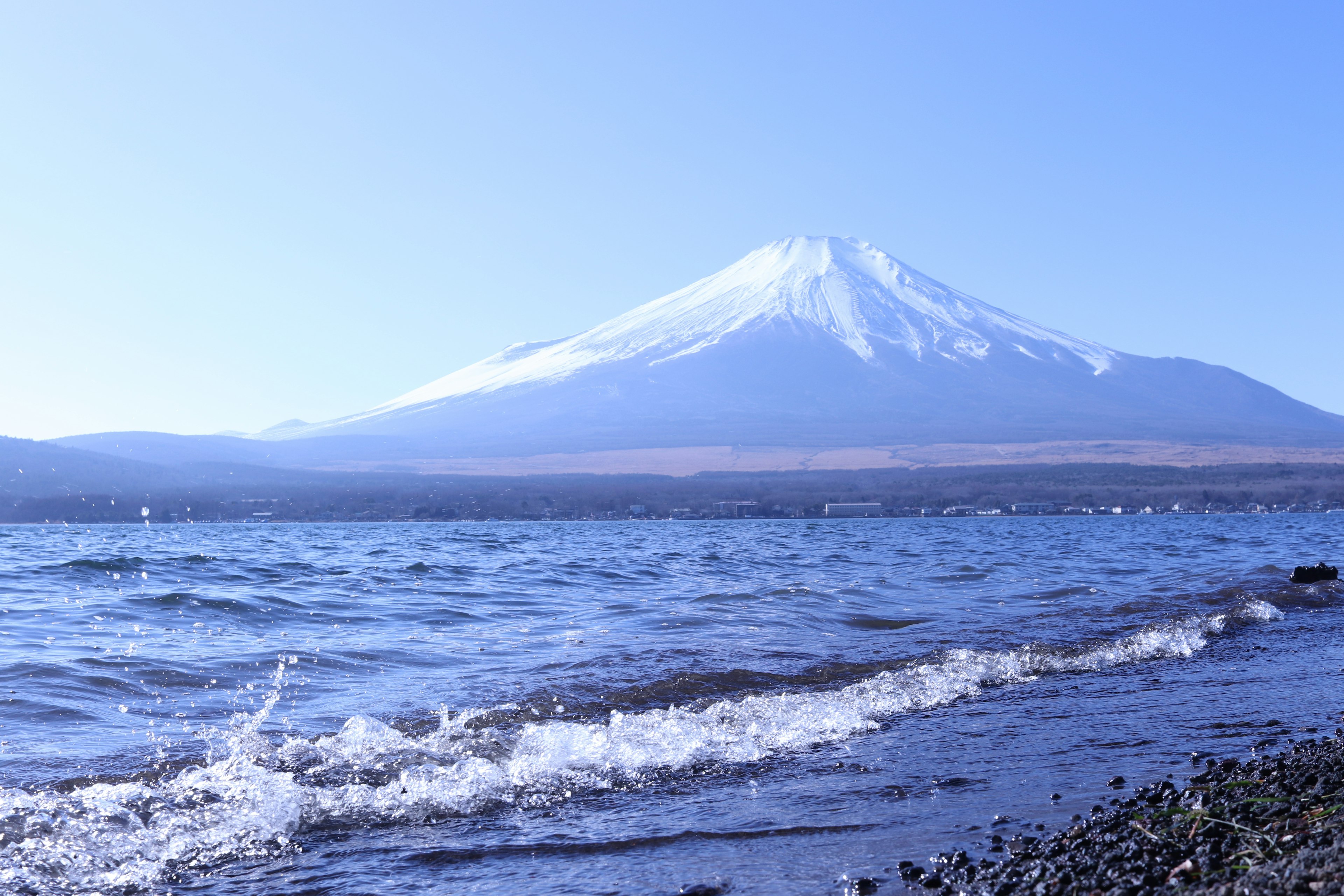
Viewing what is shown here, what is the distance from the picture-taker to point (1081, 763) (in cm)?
690

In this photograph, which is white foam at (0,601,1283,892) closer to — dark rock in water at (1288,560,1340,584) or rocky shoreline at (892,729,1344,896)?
rocky shoreline at (892,729,1344,896)

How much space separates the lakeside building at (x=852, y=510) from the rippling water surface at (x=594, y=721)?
8282cm

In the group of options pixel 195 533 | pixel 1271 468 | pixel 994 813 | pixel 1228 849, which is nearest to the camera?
pixel 1228 849

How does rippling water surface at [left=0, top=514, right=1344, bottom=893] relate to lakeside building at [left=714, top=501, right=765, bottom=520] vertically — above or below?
above

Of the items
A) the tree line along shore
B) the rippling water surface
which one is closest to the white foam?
the rippling water surface

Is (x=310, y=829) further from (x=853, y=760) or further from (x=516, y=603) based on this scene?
(x=516, y=603)

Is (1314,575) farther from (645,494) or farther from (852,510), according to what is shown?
(645,494)

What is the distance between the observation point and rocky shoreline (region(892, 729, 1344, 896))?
3.89 m

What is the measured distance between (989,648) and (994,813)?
24.2 ft

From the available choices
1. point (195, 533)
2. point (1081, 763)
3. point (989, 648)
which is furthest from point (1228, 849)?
point (195, 533)

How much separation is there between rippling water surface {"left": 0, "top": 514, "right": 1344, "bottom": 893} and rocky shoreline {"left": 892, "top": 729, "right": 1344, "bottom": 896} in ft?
0.97

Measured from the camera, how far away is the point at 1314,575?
2242 cm

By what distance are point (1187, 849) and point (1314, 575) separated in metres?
21.7

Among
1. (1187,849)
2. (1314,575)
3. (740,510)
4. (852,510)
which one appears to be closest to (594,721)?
(1187,849)
